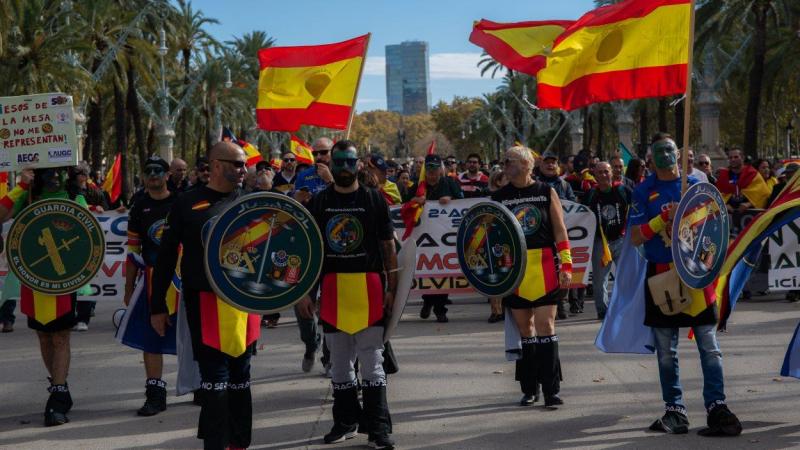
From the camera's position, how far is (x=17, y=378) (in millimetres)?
9547

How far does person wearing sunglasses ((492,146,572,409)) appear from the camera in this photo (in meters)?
7.67

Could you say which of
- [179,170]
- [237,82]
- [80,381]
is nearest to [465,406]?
[80,381]

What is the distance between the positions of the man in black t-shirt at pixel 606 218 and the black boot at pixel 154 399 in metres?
6.21

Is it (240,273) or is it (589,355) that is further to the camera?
(589,355)

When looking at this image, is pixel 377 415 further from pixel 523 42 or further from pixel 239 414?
pixel 523 42

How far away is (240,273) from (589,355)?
16.3 ft

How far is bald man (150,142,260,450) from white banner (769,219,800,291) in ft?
28.6

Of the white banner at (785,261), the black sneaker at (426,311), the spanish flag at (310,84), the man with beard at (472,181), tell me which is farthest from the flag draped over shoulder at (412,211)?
the white banner at (785,261)

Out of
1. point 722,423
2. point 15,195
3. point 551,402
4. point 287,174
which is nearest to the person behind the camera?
point 722,423

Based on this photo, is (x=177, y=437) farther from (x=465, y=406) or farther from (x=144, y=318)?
(x=465, y=406)

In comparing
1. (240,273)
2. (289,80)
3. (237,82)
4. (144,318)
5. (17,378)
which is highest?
(237,82)

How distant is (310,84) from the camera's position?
10.3 m

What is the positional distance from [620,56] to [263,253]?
3.79m

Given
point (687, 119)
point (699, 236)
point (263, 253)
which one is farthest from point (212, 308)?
point (687, 119)
